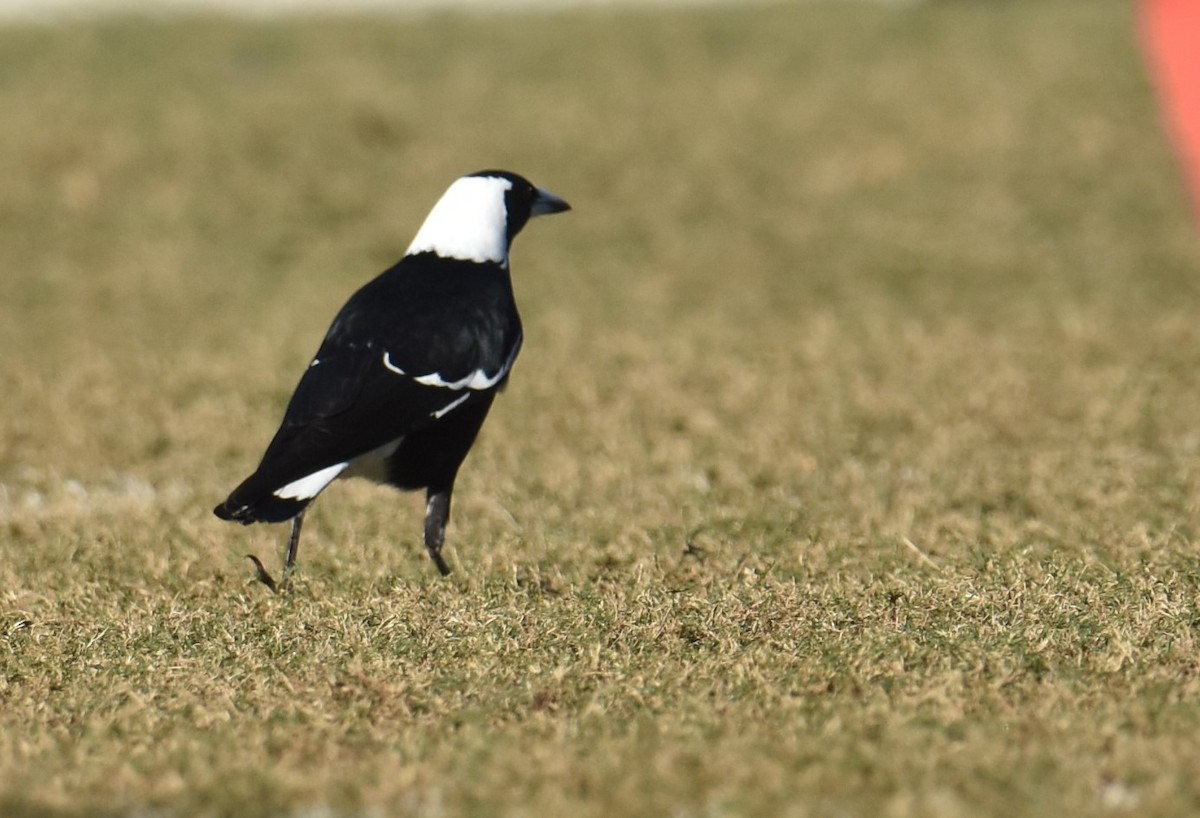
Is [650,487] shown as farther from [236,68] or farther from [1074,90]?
[236,68]

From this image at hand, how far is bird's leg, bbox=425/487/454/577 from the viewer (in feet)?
17.8

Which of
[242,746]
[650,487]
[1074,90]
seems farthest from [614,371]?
[1074,90]

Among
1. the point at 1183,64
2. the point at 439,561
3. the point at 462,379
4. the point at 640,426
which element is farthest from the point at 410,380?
the point at 1183,64

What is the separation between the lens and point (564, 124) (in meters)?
14.3

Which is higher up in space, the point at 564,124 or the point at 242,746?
the point at 564,124

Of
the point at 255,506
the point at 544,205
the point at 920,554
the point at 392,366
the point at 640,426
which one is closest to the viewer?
the point at 255,506

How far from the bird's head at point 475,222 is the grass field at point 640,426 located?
0.97m

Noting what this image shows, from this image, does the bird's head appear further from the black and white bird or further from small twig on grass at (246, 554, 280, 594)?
small twig on grass at (246, 554, 280, 594)

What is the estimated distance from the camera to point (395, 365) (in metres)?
5.21

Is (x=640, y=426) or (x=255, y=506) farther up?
(x=255, y=506)

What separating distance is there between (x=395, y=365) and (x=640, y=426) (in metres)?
2.81

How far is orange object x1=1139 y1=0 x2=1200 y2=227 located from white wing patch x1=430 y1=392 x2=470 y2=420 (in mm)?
6492

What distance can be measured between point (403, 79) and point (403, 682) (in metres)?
12.0

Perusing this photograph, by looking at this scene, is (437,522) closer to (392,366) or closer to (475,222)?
(392,366)
